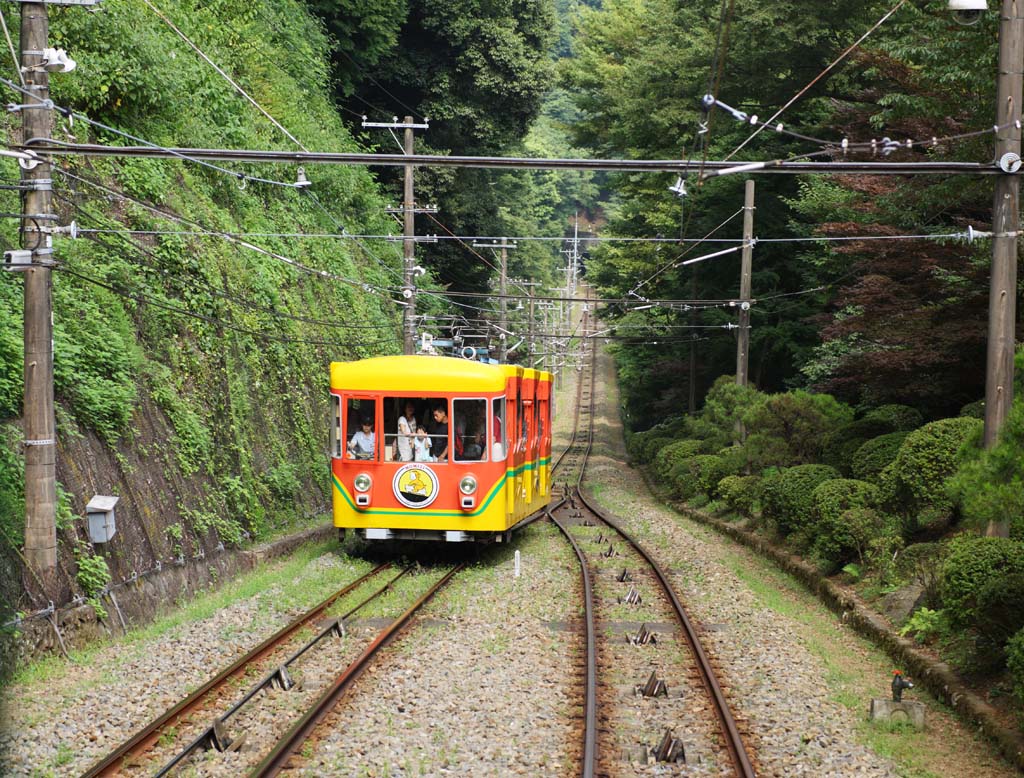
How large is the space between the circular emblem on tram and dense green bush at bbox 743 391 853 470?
841 centimetres

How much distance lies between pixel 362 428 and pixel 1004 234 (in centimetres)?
852

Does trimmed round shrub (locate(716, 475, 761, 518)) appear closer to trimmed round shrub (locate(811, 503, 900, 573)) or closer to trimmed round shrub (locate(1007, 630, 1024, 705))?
trimmed round shrub (locate(811, 503, 900, 573))

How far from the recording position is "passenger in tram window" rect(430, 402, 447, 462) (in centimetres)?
1603

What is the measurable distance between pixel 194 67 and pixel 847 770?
20.5 metres

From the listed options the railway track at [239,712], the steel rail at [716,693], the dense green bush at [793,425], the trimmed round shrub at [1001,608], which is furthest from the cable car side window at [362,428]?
the dense green bush at [793,425]

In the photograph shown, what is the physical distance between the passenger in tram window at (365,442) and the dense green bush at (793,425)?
901 cm

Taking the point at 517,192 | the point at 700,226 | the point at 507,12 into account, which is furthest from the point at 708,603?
the point at 517,192

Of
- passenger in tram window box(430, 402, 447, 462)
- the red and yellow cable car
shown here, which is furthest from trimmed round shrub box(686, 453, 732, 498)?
passenger in tram window box(430, 402, 447, 462)

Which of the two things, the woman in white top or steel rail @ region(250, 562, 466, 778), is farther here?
the woman in white top

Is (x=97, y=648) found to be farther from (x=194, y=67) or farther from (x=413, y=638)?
(x=194, y=67)

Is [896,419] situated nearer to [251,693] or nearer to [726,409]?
[726,409]

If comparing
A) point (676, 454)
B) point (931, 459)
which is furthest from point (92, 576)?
point (676, 454)

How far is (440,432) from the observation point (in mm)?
16109

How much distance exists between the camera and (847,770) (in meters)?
8.12
